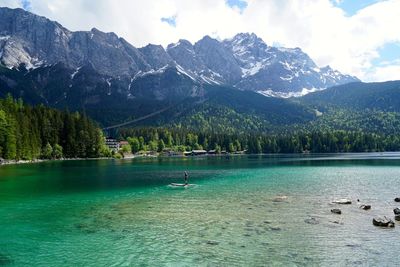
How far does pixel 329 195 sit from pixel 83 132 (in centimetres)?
15659

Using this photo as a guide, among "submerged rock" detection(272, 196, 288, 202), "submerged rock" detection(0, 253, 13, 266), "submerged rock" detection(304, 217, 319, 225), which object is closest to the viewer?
"submerged rock" detection(0, 253, 13, 266)

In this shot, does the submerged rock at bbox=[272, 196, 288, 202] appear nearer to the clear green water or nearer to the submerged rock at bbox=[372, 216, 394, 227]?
the clear green water

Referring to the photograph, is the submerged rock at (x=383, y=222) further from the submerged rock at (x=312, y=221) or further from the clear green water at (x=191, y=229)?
the submerged rock at (x=312, y=221)

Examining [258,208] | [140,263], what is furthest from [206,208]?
[140,263]

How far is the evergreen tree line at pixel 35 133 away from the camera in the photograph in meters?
142

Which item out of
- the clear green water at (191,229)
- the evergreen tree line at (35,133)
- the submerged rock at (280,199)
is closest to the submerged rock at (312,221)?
the clear green water at (191,229)

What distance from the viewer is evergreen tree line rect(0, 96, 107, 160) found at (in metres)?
142

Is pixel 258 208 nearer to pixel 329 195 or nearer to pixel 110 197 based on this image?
pixel 329 195

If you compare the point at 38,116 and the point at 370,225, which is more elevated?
the point at 38,116

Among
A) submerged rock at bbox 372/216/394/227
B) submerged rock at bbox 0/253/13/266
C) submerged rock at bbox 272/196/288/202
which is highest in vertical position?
submerged rock at bbox 272/196/288/202

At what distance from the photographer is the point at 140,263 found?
29859 millimetres

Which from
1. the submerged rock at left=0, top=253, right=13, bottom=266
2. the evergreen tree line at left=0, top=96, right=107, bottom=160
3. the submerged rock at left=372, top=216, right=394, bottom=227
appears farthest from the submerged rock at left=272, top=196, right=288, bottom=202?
the evergreen tree line at left=0, top=96, right=107, bottom=160

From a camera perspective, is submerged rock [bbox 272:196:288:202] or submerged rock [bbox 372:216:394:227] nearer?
submerged rock [bbox 372:216:394:227]

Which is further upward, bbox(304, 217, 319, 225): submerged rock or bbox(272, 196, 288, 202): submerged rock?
bbox(272, 196, 288, 202): submerged rock
